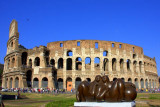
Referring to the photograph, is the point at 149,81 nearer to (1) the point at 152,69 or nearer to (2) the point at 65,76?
(1) the point at 152,69

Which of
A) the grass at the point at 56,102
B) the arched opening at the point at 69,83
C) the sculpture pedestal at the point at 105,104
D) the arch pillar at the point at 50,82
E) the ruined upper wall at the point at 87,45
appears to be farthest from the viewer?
the ruined upper wall at the point at 87,45

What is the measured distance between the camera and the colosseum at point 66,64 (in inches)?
1292

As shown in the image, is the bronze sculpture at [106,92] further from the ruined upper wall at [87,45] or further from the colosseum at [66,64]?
the ruined upper wall at [87,45]

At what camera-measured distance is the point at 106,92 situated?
725cm

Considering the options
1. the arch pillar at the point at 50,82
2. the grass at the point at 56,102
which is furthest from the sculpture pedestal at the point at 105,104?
the arch pillar at the point at 50,82

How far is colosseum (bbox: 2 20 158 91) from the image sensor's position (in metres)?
32.8

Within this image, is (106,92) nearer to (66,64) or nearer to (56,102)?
(56,102)

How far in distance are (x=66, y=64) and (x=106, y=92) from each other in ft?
91.4

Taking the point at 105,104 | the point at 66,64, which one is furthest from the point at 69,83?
the point at 105,104

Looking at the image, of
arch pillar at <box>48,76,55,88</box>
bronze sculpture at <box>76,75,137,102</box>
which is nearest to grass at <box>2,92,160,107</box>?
bronze sculpture at <box>76,75,137,102</box>

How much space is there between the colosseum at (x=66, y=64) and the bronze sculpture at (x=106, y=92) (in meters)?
24.5

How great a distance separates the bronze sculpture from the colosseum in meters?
24.5

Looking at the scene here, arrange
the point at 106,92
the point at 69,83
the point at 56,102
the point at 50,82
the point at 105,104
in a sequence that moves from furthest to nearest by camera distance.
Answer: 1. the point at 69,83
2. the point at 50,82
3. the point at 56,102
4. the point at 106,92
5. the point at 105,104

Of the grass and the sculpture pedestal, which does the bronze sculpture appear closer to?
the sculpture pedestal
